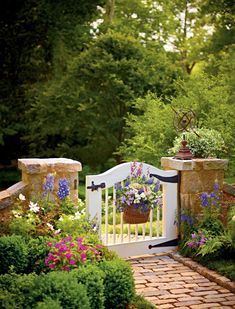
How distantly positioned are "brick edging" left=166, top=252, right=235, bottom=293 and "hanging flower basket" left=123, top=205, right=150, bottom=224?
1.97ft

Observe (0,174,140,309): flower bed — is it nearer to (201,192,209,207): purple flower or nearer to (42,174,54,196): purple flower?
(42,174,54,196): purple flower

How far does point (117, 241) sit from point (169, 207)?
2.48ft

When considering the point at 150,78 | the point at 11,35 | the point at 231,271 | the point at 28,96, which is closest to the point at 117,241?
the point at 231,271

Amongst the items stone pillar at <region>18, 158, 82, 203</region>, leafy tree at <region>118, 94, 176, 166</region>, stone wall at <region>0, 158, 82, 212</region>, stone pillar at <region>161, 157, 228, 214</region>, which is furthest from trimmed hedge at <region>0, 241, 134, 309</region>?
leafy tree at <region>118, 94, 176, 166</region>

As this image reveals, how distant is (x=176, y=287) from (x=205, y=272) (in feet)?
1.72

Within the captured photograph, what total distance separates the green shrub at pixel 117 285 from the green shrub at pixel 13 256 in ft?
2.60

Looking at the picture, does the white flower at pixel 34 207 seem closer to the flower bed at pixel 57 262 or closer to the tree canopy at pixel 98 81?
the flower bed at pixel 57 262

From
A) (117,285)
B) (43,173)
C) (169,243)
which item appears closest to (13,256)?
(117,285)

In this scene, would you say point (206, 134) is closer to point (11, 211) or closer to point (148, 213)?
point (148, 213)

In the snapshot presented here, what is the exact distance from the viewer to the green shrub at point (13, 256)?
5266 mm

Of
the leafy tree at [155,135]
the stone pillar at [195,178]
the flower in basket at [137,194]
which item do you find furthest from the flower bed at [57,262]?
the leafy tree at [155,135]

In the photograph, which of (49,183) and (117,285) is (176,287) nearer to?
(117,285)

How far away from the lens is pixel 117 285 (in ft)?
15.9

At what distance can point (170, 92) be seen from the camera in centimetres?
1326
